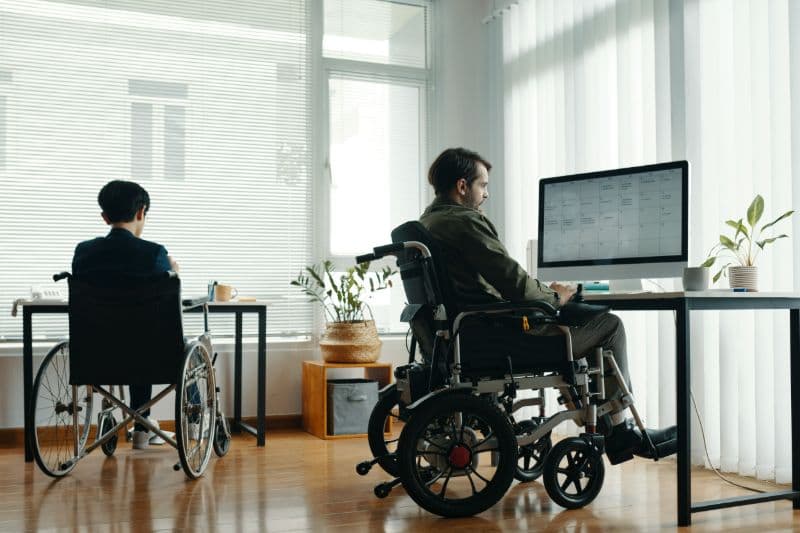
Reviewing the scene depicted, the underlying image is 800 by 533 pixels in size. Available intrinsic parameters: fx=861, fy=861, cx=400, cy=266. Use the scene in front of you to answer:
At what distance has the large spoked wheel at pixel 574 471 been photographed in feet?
8.31

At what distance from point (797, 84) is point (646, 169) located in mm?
610

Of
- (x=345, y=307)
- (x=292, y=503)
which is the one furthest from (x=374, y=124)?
(x=292, y=503)

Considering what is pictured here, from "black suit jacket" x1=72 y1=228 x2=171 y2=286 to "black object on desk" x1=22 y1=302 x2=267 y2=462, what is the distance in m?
0.41

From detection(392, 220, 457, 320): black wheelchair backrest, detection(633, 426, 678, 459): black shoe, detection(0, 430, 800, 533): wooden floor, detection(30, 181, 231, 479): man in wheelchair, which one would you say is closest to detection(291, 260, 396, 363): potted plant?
detection(0, 430, 800, 533): wooden floor

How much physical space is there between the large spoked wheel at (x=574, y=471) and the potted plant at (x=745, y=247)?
0.74 meters

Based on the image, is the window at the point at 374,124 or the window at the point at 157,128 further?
the window at the point at 374,124

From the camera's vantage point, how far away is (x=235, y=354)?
4.39 metres

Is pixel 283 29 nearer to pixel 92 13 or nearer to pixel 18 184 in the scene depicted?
pixel 92 13

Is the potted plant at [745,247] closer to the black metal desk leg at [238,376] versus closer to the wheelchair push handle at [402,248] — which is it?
the wheelchair push handle at [402,248]

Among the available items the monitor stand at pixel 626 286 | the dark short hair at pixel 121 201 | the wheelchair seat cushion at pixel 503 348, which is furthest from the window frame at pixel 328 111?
the wheelchair seat cushion at pixel 503 348

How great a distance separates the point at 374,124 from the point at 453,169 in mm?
2215

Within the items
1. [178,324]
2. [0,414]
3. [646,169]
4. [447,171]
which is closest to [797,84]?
[646,169]

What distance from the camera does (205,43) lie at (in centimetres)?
459

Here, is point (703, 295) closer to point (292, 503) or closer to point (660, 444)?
point (660, 444)
